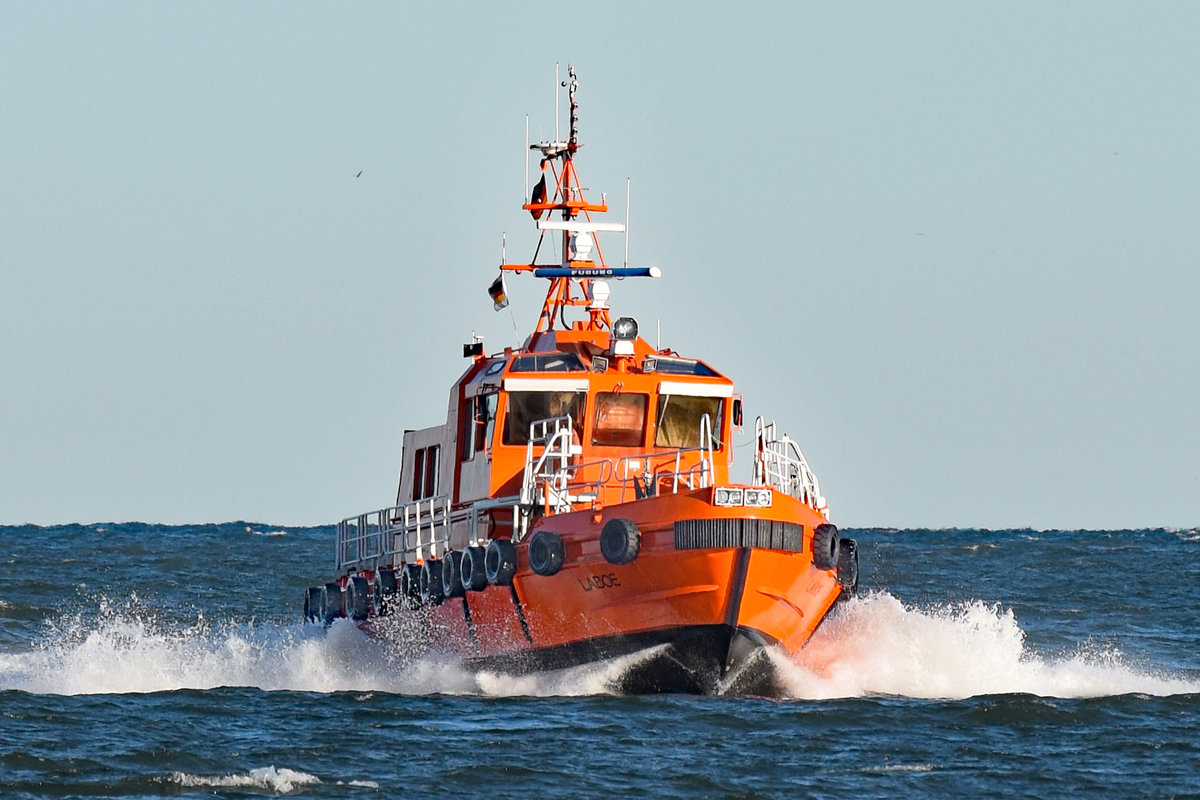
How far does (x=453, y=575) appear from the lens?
816 inches

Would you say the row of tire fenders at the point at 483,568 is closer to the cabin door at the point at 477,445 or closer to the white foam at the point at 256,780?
the cabin door at the point at 477,445

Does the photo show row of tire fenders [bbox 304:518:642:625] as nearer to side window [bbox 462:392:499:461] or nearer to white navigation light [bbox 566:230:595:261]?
side window [bbox 462:392:499:461]

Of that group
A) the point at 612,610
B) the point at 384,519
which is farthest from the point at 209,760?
the point at 384,519

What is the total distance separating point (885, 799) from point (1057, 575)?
3037cm

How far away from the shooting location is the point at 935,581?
42.5m

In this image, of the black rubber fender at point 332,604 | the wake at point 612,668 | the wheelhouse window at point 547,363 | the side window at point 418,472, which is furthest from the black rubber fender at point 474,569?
the side window at point 418,472

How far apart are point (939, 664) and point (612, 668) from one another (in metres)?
4.76

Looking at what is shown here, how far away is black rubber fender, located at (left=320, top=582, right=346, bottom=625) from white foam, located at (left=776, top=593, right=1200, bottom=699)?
21.0ft

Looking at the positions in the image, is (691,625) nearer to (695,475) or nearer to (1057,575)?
(695,475)

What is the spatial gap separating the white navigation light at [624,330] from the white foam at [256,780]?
7.72 meters

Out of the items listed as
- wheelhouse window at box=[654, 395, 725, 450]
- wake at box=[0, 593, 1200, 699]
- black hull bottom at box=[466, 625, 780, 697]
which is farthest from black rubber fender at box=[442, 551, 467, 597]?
wheelhouse window at box=[654, 395, 725, 450]

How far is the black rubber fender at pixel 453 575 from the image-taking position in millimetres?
20641

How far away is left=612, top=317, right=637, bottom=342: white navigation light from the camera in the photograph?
21.7 metres

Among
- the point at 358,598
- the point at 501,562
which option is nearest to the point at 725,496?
the point at 501,562
